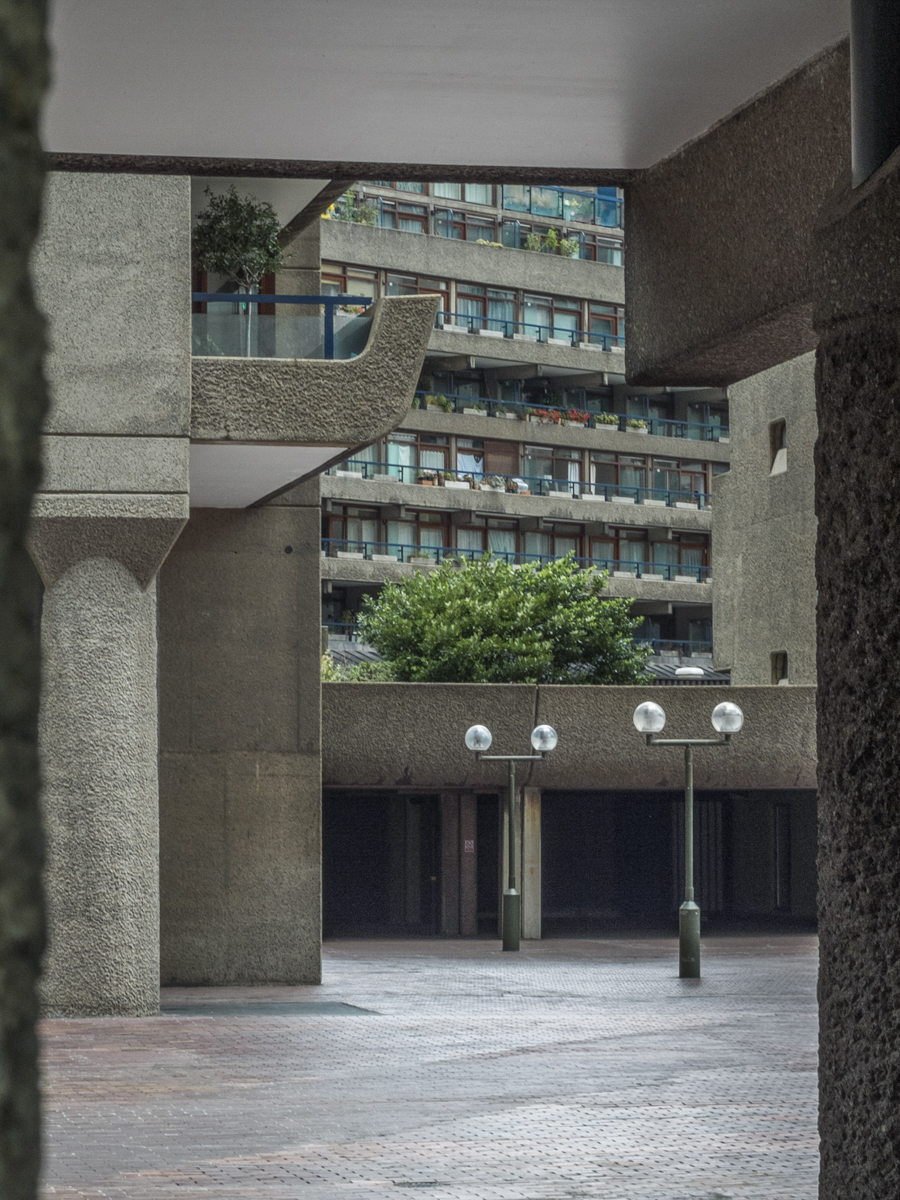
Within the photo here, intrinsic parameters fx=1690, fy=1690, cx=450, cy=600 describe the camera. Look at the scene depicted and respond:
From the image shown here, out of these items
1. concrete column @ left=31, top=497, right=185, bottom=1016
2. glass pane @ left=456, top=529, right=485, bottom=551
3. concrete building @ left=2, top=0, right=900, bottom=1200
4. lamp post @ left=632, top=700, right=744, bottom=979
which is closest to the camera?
concrete building @ left=2, top=0, right=900, bottom=1200

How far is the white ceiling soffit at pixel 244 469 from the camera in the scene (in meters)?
15.5

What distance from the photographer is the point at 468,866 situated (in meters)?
30.7

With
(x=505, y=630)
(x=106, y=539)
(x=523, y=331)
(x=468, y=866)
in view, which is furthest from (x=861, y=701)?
(x=523, y=331)

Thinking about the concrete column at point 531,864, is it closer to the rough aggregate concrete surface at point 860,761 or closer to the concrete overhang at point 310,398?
the concrete overhang at point 310,398

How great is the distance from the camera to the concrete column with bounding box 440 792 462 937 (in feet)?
100

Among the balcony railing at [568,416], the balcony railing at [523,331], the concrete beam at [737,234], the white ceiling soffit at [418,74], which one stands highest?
the balcony railing at [523,331]

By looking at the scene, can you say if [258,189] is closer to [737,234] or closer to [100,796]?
[100,796]

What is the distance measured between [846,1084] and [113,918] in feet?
38.6

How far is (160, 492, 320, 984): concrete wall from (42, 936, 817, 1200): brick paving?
549 millimetres

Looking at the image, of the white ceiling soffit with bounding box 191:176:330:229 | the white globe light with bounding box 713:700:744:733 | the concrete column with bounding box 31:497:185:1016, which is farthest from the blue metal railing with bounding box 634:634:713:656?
the concrete column with bounding box 31:497:185:1016

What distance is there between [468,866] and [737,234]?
2627 centimetres

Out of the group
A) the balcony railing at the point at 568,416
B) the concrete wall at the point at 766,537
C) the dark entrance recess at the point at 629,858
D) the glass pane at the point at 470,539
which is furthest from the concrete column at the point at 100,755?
the glass pane at the point at 470,539

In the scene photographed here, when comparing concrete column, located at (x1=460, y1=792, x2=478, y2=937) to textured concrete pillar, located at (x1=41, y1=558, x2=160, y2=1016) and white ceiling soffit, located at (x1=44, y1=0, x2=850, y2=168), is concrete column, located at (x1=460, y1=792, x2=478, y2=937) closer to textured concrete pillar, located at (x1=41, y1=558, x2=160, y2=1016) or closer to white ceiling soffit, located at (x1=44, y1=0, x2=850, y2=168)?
textured concrete pillar, located at (x1=41, y1=558, x2=160, y2=1016)

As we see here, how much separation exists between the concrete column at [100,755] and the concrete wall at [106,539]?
12 mm
